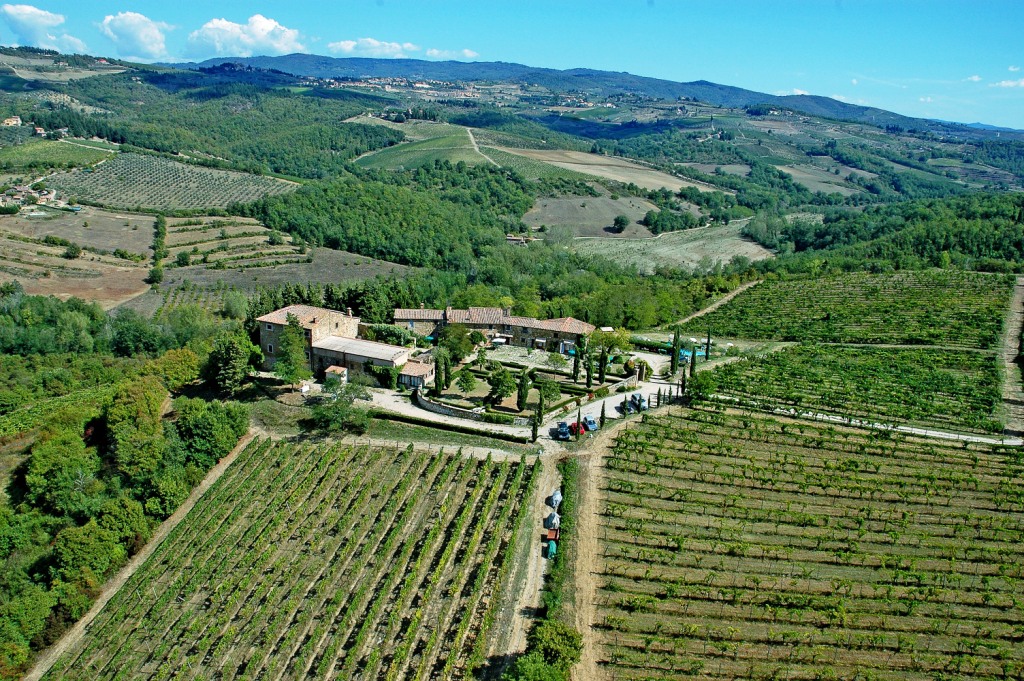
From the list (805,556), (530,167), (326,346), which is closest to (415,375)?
(326,346)

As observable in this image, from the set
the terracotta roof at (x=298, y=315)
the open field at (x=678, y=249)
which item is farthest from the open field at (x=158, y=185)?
the terracotta roof at (x=298, y=315)

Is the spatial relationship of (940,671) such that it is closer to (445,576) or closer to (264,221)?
(445,576)

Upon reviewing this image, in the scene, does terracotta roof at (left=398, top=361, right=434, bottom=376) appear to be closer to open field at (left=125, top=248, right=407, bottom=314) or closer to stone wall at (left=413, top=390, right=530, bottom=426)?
stone wall at (left=413, top=390, right=530, bottom=426)

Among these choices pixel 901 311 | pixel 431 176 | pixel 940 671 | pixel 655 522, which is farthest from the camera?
pixel 431 176

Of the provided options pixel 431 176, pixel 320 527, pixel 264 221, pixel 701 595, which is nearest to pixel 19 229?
pixel 264 221

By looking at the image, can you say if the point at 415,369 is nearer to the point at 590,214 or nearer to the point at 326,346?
→ the point at 326,346

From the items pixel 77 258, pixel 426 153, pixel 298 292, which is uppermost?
pixel 426 153

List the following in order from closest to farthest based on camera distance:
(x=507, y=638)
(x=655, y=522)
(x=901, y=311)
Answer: (x=507, y=638), (x=655, y=522), (x=901, y=311)
